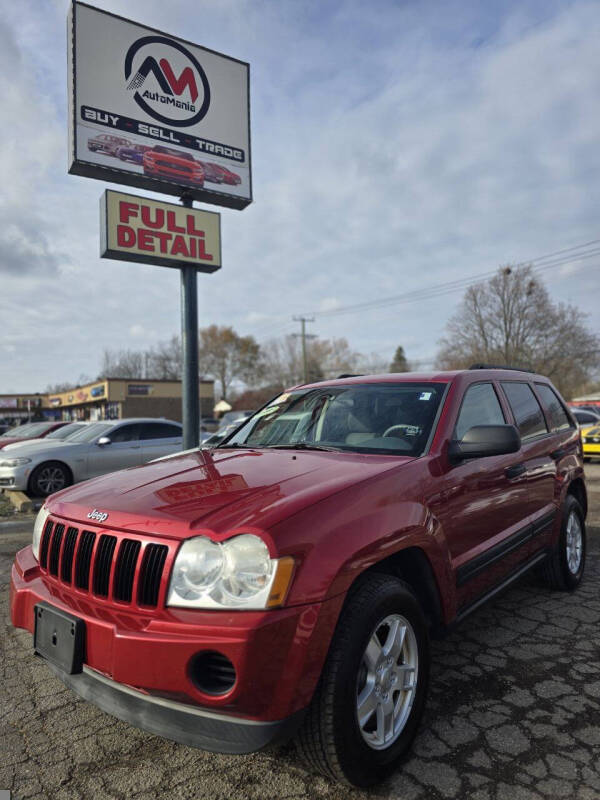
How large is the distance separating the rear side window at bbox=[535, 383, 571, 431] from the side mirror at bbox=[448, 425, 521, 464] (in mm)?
1846

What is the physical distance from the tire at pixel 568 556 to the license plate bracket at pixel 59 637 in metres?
3.47

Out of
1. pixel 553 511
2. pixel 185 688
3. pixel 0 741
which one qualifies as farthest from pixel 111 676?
pixel 553 511

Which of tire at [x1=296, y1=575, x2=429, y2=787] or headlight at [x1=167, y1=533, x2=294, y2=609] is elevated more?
headlight at [x1=167, y1=533, x2=294, y2=609]

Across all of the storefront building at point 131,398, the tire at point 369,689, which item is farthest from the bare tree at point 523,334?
the tire at point 369,689

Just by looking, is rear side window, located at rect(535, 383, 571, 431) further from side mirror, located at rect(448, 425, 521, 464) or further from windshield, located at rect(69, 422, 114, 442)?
windshield, located at rect(69, 422, 114, 442)

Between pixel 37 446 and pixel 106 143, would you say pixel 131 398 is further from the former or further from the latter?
pixel 106 143

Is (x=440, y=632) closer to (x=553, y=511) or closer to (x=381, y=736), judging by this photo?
(x=381, y=736)

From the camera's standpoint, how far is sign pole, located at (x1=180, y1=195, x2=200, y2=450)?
10391mm

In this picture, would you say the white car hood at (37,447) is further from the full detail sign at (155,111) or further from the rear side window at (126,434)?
the full detail sign at (155,111)

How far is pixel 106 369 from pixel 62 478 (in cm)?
7868

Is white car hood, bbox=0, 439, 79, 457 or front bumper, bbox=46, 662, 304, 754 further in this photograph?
white car hood, bbox=0, 439, 79, 457

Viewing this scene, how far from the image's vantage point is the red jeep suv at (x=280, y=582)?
1.85 meters

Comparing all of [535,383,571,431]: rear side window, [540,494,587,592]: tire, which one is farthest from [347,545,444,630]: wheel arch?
[535,383,571,431]: rear side window

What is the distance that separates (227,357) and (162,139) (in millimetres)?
60903
